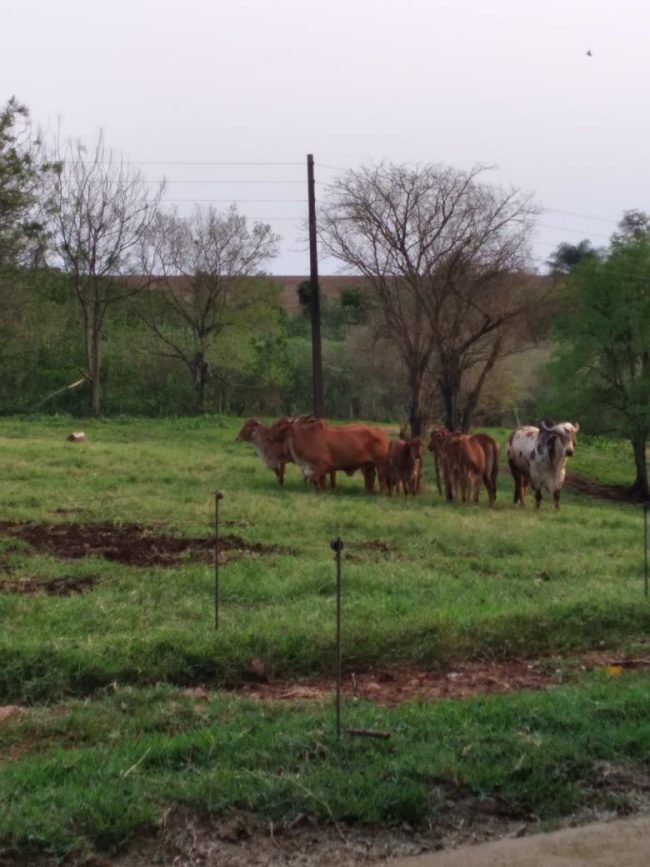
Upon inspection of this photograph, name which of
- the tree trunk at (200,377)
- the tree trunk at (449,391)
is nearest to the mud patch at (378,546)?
the tree trunk at (449,391)

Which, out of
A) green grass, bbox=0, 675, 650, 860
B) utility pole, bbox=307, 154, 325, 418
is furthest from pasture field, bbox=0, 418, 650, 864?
utility pole, bbox=307, 154, 325, 418

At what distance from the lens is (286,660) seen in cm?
866

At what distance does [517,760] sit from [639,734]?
948 mm

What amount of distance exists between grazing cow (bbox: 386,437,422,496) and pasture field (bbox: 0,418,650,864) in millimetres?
4060

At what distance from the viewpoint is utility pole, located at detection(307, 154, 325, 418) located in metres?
30.2

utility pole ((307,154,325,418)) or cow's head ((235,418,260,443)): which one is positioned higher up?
utility pole ((307,154,325,418))

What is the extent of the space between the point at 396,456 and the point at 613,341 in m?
14.7

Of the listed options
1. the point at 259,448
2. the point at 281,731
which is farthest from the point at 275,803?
the point at 259,448

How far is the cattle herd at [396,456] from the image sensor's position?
69.4 feet

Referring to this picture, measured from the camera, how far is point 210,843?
217 inches

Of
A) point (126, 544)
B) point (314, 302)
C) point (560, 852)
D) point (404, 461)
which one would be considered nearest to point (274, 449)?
point (404, 461)

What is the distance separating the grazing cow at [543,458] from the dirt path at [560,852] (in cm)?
1555

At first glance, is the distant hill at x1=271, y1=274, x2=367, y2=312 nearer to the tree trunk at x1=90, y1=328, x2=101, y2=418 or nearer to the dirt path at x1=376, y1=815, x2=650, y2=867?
the tree trunk at x1=90, y1=328, x2=101, y2=418

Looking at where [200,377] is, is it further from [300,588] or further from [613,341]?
[300,588]
